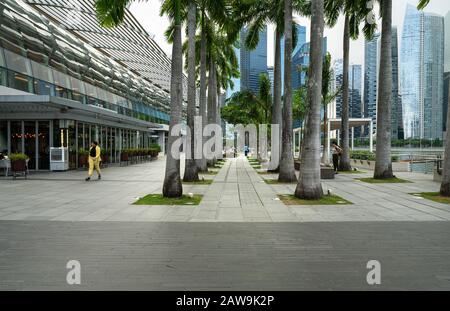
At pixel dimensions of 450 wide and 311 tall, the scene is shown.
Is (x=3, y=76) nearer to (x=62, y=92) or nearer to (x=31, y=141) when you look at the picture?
(x=31, y=141)

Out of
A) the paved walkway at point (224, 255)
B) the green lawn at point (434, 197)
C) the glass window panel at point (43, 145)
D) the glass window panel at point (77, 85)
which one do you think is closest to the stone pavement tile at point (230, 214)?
the paved walkway at point (224, 255)

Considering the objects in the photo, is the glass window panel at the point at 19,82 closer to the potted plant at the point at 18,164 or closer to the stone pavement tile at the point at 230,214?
the potted plant at the point at 18,164

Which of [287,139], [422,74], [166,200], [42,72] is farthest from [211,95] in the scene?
[422,74]

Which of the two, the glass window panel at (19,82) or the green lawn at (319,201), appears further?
the glass window panel at (19,82)

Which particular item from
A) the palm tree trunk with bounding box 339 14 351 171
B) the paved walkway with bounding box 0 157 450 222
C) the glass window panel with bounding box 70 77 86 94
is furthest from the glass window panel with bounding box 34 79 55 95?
the palm tree trunk with bounding box 339 14 351 171

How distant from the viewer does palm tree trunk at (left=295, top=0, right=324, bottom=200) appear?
1120 cm

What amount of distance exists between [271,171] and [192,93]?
28.6ft

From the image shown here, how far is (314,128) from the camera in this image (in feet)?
37.0

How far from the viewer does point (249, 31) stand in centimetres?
2180

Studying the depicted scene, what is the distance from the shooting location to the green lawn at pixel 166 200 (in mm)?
10562

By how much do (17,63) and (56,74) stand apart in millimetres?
3836

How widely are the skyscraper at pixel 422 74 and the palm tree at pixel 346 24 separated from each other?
19.3 meters
